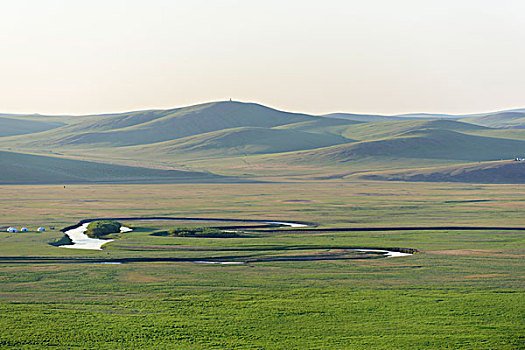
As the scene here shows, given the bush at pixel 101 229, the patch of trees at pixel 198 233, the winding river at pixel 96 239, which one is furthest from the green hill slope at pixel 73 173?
the patch of trees at pixel 198 233

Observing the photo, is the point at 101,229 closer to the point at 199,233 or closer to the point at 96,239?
the point at 96,239

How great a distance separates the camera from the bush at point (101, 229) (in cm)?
6812

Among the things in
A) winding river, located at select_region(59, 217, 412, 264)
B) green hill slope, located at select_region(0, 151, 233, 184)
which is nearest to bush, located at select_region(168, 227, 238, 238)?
winding river, located at select_region(59, 217, 412, 264)

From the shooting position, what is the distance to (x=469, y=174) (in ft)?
498

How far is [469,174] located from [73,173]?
82522 mm

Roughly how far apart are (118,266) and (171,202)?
54.4 m

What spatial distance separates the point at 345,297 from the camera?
1561 inches

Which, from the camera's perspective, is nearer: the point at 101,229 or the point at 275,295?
the point at 275,295

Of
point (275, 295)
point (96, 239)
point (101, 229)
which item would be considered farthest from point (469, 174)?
point (275, 295)

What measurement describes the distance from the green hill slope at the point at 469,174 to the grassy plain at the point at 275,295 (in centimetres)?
7552

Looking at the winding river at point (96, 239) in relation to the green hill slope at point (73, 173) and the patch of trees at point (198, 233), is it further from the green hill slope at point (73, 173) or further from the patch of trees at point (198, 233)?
the green hill slope at point (73, 173)

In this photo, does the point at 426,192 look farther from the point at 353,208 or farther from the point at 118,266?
the point at 118,266

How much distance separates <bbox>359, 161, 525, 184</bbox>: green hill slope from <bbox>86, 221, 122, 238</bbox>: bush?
92.8m

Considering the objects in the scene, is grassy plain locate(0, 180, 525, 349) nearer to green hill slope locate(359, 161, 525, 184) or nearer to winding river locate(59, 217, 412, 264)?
winding river locate(59, 217, 412, 264)
